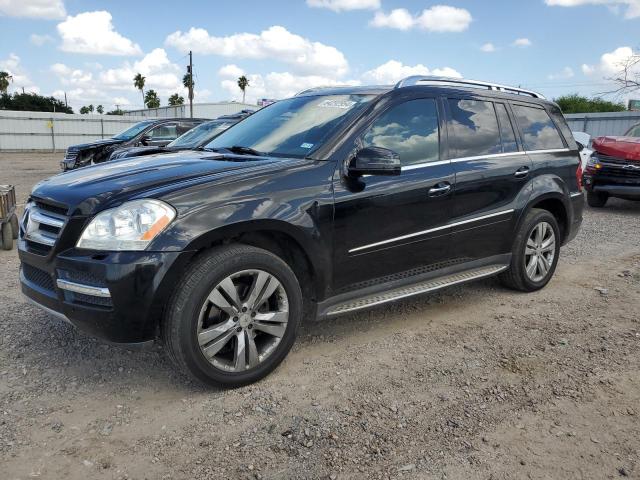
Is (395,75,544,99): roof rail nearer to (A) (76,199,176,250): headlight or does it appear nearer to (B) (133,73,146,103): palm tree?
(A) (76,199,176,250): headlight

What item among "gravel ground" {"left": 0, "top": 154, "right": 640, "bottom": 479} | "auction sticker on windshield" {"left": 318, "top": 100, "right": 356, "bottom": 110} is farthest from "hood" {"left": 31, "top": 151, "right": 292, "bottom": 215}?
"gravel ground" {"left": 0, "top": 154, "right": 640, "bottom": 479}

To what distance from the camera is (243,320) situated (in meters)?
3.13

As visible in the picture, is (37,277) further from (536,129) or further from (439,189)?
(536,129)

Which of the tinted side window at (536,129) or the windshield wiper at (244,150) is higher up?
the tinted side window at (536,129)

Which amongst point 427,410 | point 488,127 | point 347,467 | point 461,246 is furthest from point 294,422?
point 488,127

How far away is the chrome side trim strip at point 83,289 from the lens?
9.24ft

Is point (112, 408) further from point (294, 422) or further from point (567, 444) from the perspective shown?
point (567, 444)

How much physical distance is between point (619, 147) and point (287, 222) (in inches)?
350

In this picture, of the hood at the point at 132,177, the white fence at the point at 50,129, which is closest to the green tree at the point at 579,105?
the white fence at the point at 50,129

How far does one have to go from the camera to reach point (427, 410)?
118 inches

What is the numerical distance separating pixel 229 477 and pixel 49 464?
0.82 m

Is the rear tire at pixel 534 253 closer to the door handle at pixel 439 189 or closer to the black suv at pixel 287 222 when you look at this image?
the black suv at pixel 287 222

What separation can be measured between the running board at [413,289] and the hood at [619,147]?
21.6 feet

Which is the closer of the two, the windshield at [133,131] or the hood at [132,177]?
the hood at [132,177]
